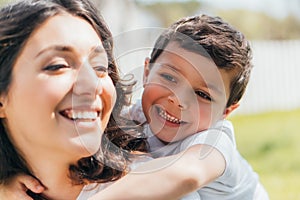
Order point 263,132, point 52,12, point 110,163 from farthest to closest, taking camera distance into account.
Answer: point 263,132, point 110,163, point 52,12

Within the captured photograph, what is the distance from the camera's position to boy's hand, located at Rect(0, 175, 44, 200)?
2037 mm

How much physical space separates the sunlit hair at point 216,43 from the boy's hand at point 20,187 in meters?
0.65

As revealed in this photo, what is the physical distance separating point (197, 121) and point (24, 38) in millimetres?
658

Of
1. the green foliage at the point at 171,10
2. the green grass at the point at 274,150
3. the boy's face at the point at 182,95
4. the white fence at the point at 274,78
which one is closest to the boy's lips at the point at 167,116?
the boy's face at the point at 182,95

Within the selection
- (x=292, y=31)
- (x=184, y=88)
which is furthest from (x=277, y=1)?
(x=184, y=88)

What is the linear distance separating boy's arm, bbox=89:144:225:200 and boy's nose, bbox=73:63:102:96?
0.28 m

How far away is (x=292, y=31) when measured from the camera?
2031cm

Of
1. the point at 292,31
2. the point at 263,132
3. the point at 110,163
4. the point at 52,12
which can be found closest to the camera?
the point at 52,12

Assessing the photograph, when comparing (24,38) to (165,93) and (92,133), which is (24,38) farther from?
(165,93)

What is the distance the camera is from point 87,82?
72.9 inches

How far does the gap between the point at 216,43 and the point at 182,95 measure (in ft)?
0.73

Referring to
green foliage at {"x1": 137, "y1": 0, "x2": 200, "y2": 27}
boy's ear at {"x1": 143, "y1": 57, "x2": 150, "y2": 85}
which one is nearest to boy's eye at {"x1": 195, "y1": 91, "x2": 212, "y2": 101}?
boy's ear at {"x1": 143, "y1": 57, "x2": 150, "y2": 85}

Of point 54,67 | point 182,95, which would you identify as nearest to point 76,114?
point 54,67

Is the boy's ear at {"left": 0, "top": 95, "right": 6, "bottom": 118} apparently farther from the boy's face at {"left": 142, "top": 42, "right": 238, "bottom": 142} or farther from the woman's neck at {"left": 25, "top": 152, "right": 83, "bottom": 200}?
the boy's face at {"left": 142, "top": 42, "right": 238, "bottom": 142}
